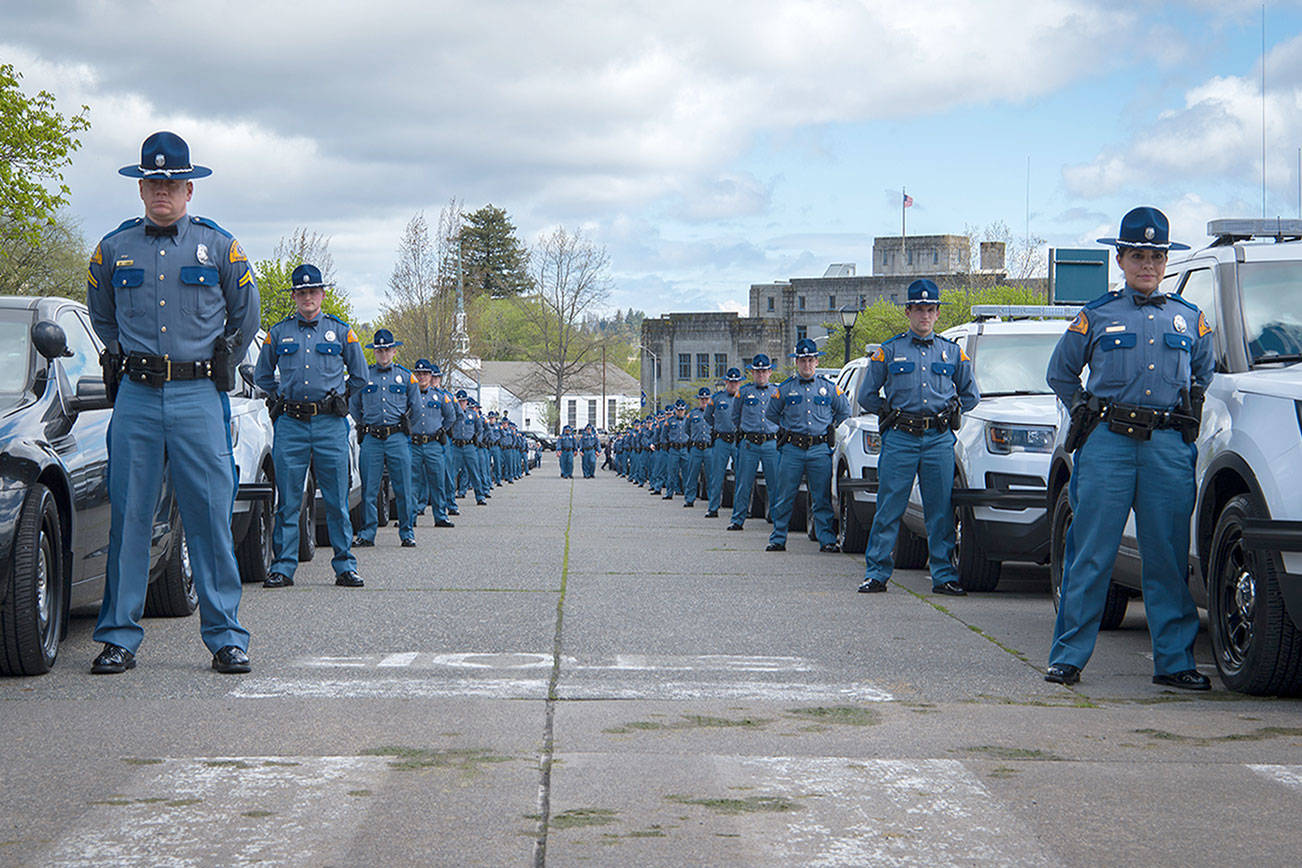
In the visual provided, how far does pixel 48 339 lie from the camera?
23.4 ft

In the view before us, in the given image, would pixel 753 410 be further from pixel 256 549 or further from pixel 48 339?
pixel 48 339

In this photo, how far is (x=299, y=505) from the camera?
11758mm

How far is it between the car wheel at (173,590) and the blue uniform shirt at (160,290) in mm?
1871

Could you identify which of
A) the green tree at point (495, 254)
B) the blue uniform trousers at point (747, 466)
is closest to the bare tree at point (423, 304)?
the blue uniform trousers at point (747, 466)

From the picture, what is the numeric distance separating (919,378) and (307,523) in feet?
16.9

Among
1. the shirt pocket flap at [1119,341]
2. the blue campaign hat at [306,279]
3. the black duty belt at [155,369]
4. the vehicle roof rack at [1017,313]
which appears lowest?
the black duty belt at [155,369]

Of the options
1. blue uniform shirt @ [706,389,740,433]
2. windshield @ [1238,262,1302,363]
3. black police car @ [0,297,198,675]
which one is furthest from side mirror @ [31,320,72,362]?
blue uniform shirt @ [706,389,740,433]

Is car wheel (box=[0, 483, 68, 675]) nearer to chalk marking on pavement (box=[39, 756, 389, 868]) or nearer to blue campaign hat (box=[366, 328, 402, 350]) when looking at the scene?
Answer: chalk marking on pavement (box=[39, 756, 389, 868])

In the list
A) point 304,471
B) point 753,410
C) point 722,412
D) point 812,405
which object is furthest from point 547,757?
point 722,412

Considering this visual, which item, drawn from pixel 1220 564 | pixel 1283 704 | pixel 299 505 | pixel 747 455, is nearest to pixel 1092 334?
pixel 1220 564

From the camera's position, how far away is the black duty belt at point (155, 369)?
725 centimetres

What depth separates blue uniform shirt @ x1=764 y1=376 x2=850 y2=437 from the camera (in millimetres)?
15562

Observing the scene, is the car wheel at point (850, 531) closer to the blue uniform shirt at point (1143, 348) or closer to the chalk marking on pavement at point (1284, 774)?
the blue uniform shirt at point (1143, 348)

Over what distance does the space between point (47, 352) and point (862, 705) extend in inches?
151
